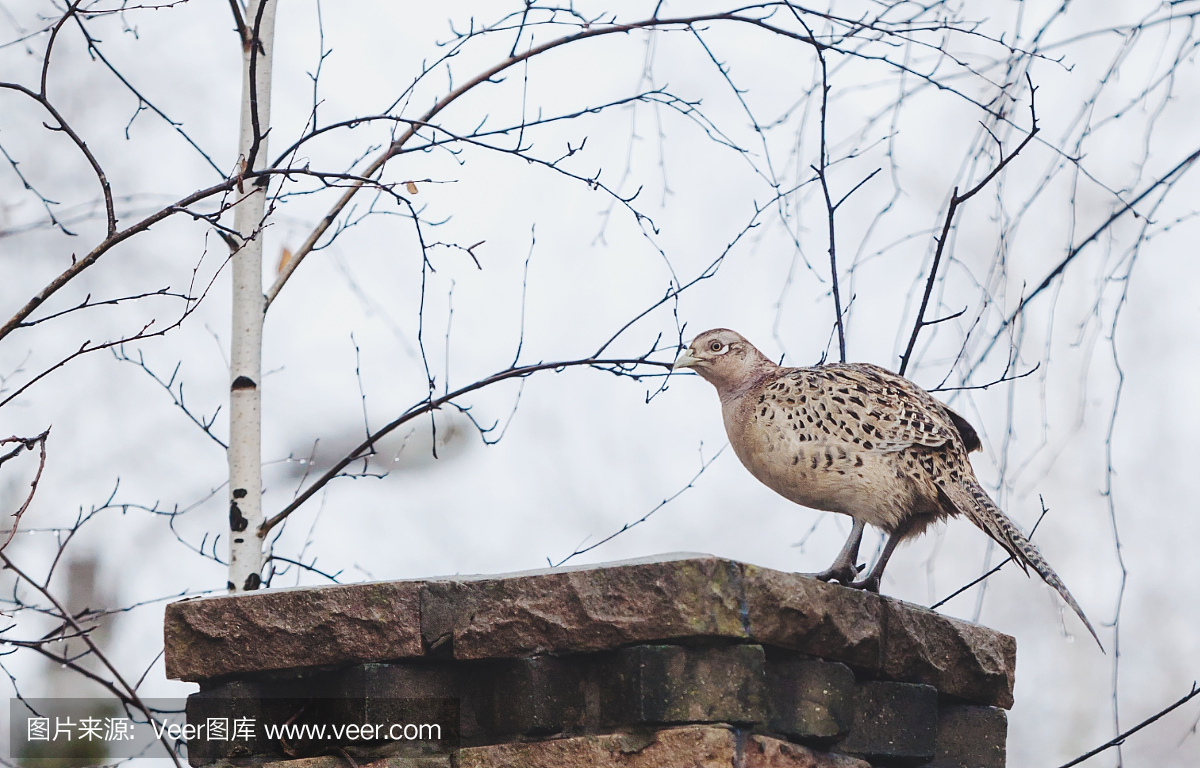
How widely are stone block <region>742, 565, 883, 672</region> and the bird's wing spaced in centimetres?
63

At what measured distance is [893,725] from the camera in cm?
337

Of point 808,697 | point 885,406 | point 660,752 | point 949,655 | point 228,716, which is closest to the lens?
point 660,752

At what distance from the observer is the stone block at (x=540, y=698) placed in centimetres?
303

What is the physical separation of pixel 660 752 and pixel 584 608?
0.38 m

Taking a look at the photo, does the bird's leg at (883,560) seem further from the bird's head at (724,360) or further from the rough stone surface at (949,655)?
the bird's head at (724,360)

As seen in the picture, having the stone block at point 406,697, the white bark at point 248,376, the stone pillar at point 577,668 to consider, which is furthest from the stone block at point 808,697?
the white bark at point 248,376

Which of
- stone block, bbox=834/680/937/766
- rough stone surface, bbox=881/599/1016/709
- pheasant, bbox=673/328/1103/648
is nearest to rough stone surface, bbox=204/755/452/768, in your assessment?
stone block, bbox=834/680/937/766

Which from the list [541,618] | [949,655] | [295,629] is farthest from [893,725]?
[295,629]

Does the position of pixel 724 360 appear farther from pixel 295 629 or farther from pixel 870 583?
pixel 295 629

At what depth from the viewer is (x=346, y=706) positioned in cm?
319

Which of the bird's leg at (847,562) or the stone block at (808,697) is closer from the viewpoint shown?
the stone block at (808,697)

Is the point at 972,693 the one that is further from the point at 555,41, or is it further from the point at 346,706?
the point at 555,41

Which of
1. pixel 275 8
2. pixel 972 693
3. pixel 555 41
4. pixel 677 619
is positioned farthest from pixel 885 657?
pixel 275 8

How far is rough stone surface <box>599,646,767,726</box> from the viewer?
292 centimetres
